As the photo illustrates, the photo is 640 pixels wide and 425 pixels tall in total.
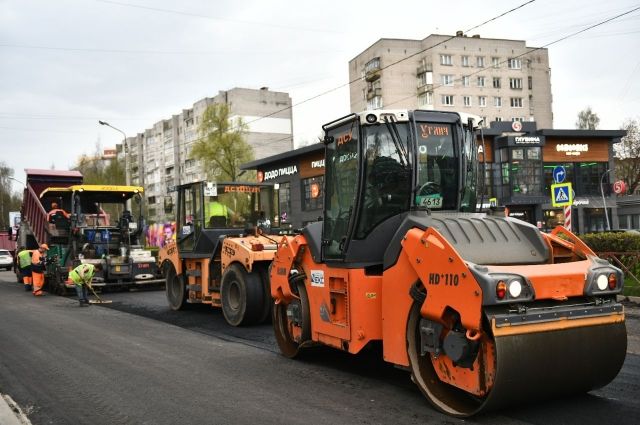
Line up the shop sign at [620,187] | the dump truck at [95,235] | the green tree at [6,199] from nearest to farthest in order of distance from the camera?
→ the dump truck at [95,235], the shop sign at [620,187], the green tree at [6,199]

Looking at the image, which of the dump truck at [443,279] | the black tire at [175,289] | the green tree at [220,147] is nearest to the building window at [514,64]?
the green tree at [220,147]

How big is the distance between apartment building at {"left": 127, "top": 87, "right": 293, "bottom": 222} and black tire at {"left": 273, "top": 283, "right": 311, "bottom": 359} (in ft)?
183

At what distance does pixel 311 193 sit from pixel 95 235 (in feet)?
75.8

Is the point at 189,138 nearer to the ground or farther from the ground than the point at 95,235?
farther from the ground

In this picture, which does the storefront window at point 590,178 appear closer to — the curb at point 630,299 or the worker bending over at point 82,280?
the curb at point 630,299

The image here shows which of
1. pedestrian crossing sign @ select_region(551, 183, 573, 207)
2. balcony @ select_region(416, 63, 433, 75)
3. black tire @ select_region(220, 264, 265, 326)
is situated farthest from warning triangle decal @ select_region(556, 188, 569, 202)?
balcony @ select_region(416, 63, 433, 75)

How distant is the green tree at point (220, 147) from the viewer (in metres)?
41.5

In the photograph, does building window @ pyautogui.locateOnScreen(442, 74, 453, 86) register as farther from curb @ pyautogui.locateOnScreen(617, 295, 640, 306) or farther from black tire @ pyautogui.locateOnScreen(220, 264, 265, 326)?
black tire @ pyautogui.locateOnScreen(220, 264, 265, 326)

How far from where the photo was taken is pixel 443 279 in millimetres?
4742

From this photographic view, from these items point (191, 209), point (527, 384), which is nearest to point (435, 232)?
point (527, 384)

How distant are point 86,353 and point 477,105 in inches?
2297

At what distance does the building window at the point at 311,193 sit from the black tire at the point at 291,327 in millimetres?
30990

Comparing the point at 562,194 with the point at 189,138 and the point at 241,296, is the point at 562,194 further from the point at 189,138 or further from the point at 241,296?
the point at 189,138

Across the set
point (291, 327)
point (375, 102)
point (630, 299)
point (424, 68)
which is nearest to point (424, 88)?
point (424, 68)
